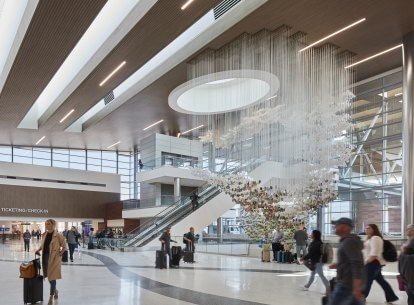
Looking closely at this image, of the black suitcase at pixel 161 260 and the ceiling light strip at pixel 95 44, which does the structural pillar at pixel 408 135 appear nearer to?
the black suitcase at pixel 161 260

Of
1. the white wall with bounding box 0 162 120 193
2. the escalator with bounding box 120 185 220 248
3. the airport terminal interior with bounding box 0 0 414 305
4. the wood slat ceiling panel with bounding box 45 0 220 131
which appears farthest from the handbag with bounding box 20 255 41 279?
the white wall with bounding box 0 162 120 193

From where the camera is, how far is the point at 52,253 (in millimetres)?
8250

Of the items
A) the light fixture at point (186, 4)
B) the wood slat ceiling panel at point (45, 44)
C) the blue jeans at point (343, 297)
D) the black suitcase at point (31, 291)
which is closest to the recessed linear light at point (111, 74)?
the wood slat ceiling panel at point (45, 44)

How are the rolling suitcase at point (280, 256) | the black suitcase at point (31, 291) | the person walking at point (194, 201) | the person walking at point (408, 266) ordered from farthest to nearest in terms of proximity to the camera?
the person walking at point (194, 201), the rolling suitcase at point (280, 256), the black suitcase at point (31, 291), the person walking at point (408, 266)

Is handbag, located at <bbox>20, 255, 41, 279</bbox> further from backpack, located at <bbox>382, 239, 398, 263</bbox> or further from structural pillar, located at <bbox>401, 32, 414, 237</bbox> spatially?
structural pillar, located at <bbox>401, 32, 414, 237</bbox>

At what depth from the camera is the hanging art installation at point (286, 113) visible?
18234 mm

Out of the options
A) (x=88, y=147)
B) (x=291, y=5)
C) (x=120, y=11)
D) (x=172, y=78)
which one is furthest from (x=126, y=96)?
(x=88, y=147)

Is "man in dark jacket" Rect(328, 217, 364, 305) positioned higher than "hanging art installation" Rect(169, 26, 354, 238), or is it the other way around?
"hanging art installation" Rect(169, 26, 354, 238)

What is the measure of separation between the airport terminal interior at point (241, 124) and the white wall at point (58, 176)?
9.77m

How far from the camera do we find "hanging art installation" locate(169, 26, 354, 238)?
718 inches

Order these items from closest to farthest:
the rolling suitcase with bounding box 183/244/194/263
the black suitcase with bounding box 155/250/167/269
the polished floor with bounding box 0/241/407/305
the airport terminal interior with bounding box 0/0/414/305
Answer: the polished floor with bounding box 0/241/407/305, the airport terminal interior with bounding box 0/0/414/305, the black suitcase with bounding box 155/250/167/269, the rolling suitcase with bounding box 183/244/194/263

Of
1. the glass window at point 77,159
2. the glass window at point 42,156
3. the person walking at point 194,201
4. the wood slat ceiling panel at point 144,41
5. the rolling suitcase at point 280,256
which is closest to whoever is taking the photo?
the wood slat ceiling panel at point 144,41

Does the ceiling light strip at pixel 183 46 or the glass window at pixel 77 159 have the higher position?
A: the ceiling light strip at pixel 183 46

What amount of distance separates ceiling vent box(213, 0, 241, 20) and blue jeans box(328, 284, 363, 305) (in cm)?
1228
